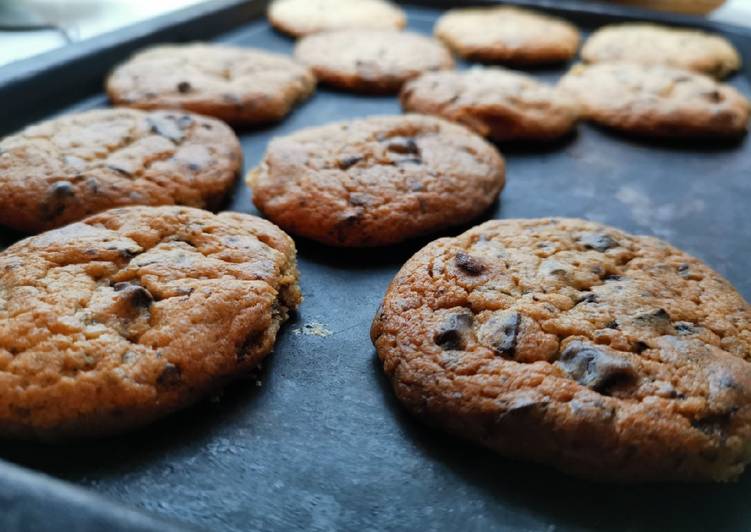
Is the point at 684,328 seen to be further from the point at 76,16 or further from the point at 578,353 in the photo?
the point at 76,16

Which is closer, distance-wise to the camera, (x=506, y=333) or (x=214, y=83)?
(x=506, y=333)

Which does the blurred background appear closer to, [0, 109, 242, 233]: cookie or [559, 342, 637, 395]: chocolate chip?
[0, 109, 242, 233]: cookie

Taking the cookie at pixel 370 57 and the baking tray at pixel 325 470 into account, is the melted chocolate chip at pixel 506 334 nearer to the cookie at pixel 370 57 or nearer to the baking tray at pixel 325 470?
the baking tray at pixel 325 470

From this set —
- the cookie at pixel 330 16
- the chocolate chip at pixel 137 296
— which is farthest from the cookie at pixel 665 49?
the chocolate chip at pixel 137 296

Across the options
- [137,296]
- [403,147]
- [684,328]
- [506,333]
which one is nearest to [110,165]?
[137,296]

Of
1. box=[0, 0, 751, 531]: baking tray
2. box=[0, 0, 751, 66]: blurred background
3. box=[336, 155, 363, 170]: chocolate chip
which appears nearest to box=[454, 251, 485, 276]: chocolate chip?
box=[0, 0, 751, 531]: baking tray

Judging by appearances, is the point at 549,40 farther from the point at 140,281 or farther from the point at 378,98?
the point at 140,281
